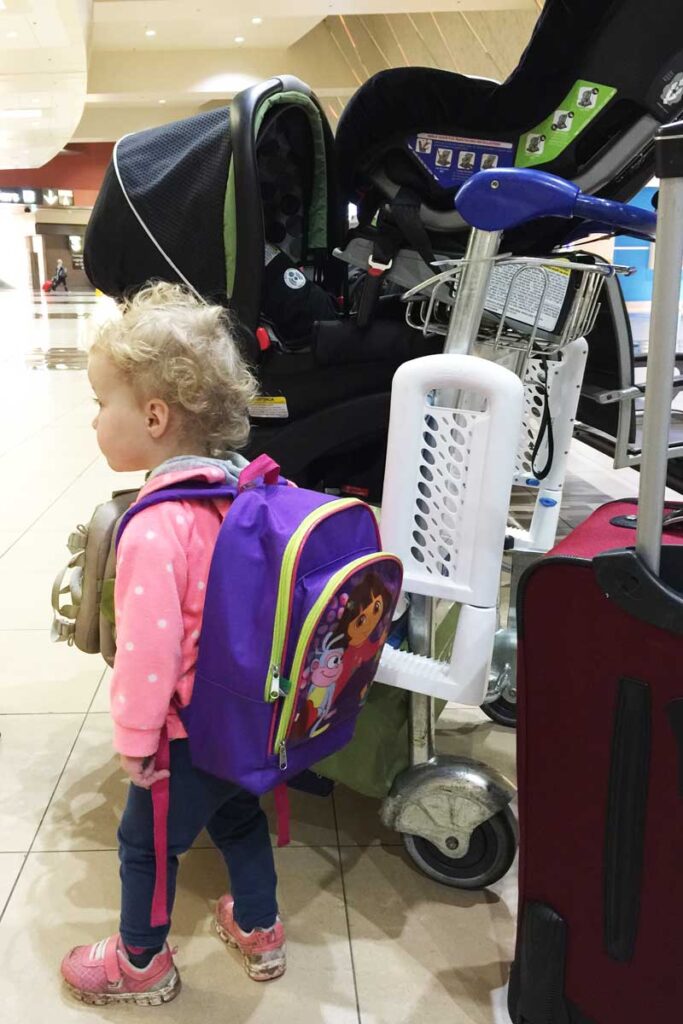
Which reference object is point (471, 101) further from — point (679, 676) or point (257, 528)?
point (679, 676)

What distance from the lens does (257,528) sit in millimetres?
927

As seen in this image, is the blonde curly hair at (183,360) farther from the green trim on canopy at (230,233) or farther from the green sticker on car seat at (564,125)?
the green sticker on car seat at (564,125)

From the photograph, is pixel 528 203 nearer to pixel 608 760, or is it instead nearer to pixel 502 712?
→ pixel 608 760

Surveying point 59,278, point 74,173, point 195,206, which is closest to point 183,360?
point 195,206

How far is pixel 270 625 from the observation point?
921mm

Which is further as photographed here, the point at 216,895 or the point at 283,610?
the point at 216,895

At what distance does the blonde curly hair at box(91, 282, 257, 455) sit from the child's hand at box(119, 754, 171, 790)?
1.35 feet

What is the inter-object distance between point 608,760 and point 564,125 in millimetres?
1246

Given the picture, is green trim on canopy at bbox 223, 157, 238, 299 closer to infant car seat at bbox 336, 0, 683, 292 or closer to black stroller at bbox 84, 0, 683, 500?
black stroller at bbox 84, 0, 683, 500

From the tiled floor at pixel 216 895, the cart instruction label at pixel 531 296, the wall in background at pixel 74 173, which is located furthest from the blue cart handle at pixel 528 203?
the wall in background at pixel 74 173

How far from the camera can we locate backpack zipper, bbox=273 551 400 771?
0.92m

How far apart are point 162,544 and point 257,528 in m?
0.11

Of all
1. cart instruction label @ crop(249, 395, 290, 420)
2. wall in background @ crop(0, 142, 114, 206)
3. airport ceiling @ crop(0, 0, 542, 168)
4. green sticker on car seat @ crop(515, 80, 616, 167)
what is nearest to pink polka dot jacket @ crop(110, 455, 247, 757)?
cart instruction label @ crop(249, 395, 290, 420)

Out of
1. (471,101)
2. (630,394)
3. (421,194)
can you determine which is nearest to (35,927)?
(421,194)
